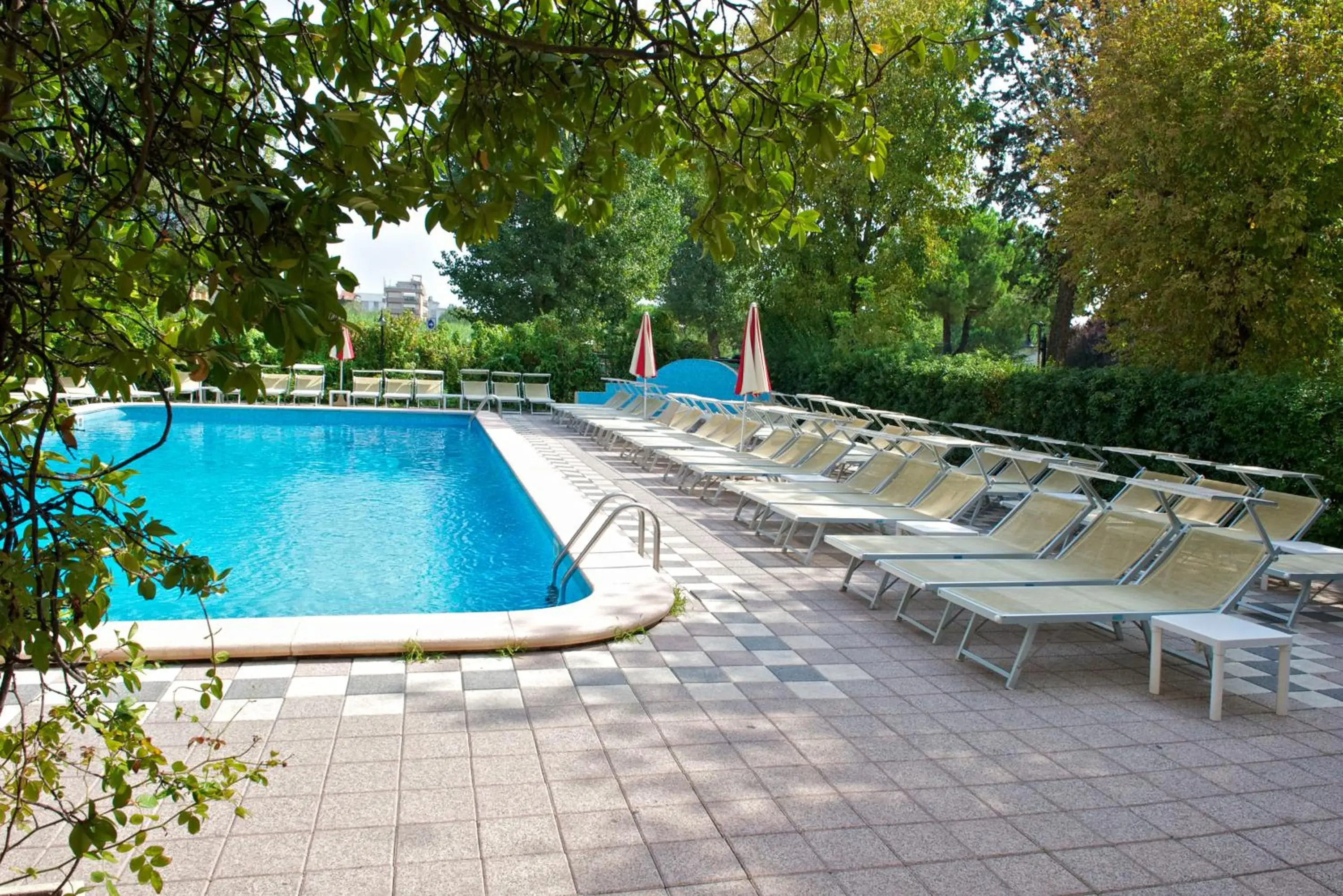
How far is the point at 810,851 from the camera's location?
3.00m

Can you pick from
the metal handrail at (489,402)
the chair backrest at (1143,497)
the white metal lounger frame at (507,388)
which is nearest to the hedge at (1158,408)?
the chair backrest at (1143,497)

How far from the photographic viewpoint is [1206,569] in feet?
17.1

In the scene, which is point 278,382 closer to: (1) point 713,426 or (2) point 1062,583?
(1) point 713,426

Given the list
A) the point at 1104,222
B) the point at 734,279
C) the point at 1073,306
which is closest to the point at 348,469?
the point at 1104,222

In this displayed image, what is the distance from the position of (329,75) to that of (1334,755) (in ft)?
15.6

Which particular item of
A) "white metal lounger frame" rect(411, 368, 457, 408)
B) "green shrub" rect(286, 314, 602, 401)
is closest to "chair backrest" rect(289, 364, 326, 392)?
"green shrub" rect(286, 314, 602, 401)

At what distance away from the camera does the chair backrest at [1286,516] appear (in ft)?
22.4

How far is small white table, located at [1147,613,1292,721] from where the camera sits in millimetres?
4367

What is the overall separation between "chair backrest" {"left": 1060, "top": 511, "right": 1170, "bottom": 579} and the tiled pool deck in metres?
0.59

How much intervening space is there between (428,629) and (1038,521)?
14.4ft

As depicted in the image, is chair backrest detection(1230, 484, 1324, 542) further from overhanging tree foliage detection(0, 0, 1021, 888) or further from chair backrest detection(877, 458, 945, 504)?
overhanging tree foliage detection(0, 0, 1021, 888)

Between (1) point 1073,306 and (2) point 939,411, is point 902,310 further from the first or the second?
(2) point 939,411

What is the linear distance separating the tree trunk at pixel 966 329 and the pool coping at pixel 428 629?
101 ft

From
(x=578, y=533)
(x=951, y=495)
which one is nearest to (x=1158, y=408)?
(x=951, y=495)
